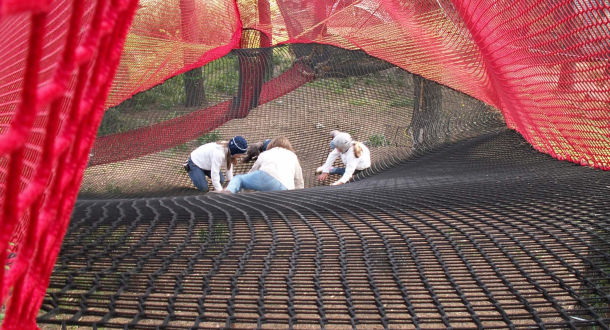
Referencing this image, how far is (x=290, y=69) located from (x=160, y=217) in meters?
2.92

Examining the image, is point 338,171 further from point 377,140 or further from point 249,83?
point 249,83

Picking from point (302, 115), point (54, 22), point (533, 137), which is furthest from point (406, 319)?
point (302, 115)

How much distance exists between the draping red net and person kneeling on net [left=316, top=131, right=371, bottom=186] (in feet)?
2.78

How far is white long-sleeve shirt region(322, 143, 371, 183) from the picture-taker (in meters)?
3.35

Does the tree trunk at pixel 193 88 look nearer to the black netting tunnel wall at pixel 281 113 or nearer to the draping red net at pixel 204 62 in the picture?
the black netting tunnel wall at pixel 281 113

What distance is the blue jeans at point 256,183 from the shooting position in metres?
3.08

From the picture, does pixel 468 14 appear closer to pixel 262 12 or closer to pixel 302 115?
pixel 302 115

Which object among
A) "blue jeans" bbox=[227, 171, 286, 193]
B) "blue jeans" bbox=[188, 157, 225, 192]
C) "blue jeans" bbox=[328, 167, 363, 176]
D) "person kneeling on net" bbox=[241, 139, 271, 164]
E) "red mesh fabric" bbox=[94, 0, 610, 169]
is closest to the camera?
"red mesh fabric" bbox=[94, 0, 610, 169]

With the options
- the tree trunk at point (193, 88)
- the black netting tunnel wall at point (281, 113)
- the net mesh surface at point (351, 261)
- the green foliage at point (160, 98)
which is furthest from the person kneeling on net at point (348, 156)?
the net mesh surface at point (351, 261)

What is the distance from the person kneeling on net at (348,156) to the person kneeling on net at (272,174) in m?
0.39

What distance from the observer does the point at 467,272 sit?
106 centimetres

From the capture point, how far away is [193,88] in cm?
404

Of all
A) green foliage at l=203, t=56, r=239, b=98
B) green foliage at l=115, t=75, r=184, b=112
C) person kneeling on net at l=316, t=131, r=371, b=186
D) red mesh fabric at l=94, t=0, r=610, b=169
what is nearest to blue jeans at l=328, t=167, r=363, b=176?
person kneeling on net at l=316, t=131, r=371, b=186

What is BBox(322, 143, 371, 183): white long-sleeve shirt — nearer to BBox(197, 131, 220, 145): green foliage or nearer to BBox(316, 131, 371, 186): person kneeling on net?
BBox(316, 131, 371, 186): person kneeling on net
